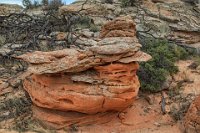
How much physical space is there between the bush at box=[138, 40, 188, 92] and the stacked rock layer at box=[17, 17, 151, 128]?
168 cm

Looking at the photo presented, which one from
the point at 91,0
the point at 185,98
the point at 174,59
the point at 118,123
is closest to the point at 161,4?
the point at 91,0

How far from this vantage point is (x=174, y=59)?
12633mm

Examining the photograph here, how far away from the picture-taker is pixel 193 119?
30.7ft

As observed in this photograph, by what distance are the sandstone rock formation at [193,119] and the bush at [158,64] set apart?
5.82ft

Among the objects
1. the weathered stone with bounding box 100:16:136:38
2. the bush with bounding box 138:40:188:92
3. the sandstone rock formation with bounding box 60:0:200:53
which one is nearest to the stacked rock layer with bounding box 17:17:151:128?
the weathered stone with bounding box 100:16:136:38

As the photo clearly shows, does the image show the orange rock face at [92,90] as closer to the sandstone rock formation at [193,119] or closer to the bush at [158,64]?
the sandstone rock formation at [193,119]

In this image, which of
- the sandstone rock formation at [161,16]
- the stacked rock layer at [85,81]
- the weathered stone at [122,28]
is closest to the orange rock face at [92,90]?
the stacked rock layer at [85,81]

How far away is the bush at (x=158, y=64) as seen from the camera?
37.0ft

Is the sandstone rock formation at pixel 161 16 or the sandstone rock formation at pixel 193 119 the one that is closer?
the sandstone rock formation at pixel 193 119

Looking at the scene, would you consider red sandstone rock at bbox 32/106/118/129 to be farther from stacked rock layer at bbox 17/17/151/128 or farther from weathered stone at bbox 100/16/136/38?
weathered stone at bbox 100/16/136/38

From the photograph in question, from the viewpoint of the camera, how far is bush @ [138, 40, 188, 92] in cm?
1127

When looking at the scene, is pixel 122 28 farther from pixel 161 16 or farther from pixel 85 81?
pixel 161 16

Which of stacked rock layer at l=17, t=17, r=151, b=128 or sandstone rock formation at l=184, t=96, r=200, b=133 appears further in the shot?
sandstone rock formation at l=184, t=96, r=200, b=133

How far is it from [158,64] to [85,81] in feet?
11.1
